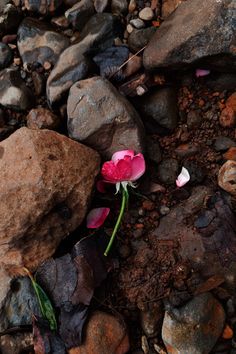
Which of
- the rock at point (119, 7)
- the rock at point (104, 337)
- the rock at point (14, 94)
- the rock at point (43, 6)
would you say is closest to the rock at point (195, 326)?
the rock at point (104, 337)

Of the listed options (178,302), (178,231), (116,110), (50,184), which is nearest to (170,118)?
(116,110)

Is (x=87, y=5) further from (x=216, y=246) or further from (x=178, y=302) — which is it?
(x=178, y=302)

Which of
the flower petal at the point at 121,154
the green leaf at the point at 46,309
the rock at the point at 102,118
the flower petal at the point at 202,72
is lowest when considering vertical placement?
the green leaf at the point at 46,309

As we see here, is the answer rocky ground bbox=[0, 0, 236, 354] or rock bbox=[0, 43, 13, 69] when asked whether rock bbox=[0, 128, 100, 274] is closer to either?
rocky ground bbox=[0, 0, 236, 354]

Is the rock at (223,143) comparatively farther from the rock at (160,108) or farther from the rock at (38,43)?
the rock at (38,43)

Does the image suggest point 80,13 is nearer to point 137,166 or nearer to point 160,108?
point 160,108

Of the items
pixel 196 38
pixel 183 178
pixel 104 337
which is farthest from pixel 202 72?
pixel 104 337
